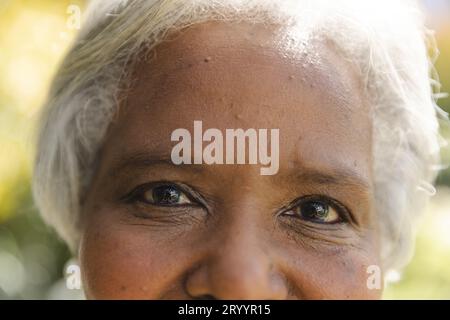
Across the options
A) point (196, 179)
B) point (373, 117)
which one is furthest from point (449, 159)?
point (196, 179)

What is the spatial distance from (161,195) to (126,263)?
165mm

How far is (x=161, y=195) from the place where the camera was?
1.23 m

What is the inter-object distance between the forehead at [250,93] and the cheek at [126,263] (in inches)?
6.3

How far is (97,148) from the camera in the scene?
54.6 inches

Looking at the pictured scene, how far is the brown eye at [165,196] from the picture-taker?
1.21m

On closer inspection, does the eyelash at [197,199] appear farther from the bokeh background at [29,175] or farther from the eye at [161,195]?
the bokeh background at [29,175]

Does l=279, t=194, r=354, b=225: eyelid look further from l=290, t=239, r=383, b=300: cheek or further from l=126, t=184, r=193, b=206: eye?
l=126, t=184, r=193, b=206: eye

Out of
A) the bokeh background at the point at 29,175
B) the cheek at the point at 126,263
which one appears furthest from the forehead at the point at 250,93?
the bokeh background at the point at 29,175

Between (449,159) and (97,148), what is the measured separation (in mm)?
1045

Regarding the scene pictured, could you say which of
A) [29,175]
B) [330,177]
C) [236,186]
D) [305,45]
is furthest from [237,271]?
[29,175]

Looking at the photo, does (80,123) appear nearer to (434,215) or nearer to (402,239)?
(402,239)

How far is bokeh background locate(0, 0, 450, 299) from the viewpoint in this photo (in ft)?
5.53

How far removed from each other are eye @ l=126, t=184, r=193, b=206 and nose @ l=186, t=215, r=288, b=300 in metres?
0.13

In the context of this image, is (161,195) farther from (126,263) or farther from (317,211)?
(317,211)
